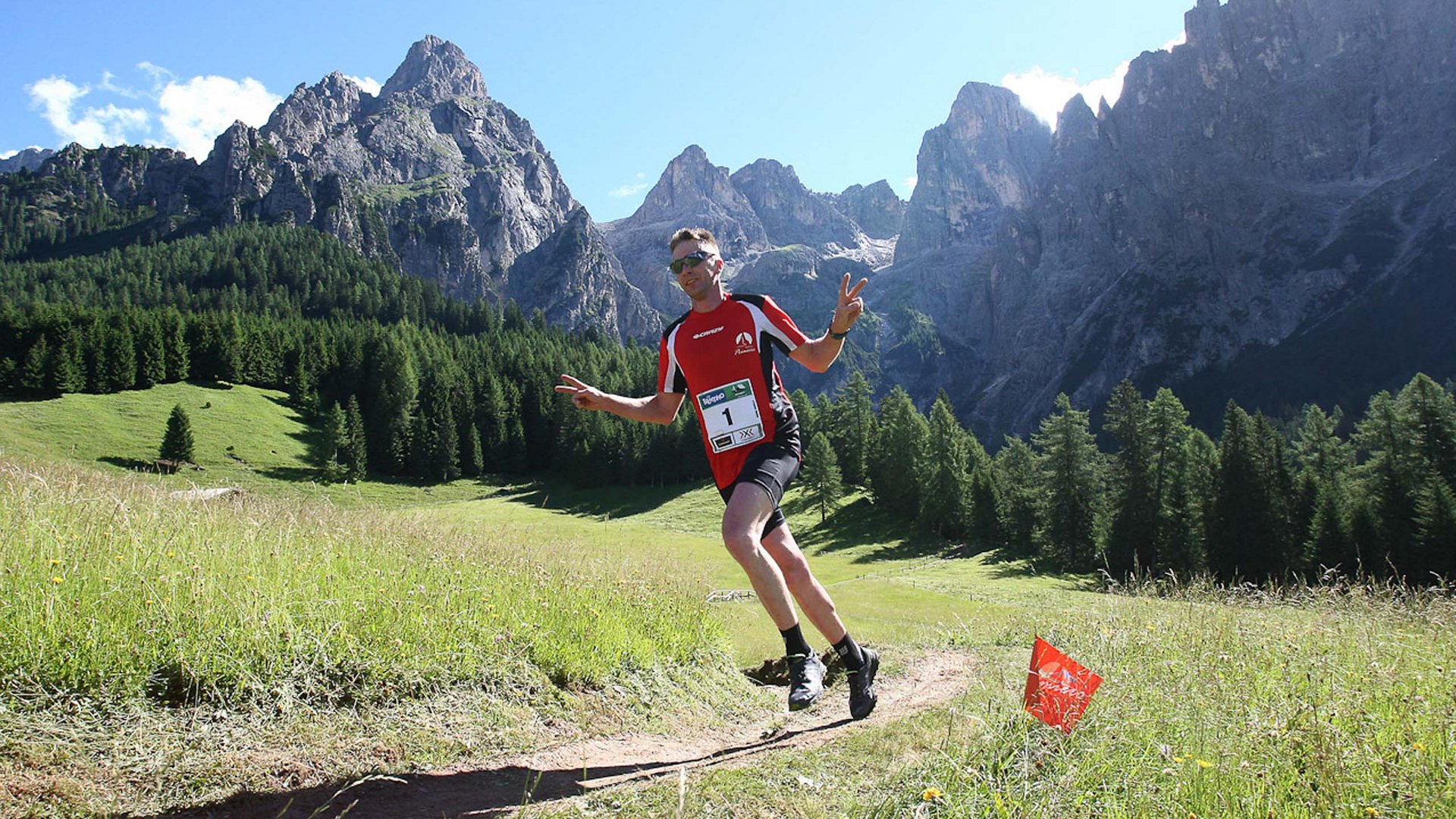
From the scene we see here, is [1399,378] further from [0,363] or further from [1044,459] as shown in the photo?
[0,363]

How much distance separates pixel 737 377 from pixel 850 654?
2305 mm

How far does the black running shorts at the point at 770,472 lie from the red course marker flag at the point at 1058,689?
194 centimetres

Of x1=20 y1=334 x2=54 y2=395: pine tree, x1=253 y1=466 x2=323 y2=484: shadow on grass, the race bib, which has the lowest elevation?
the race bib

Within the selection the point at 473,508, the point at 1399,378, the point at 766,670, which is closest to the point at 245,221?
the point at 473,508

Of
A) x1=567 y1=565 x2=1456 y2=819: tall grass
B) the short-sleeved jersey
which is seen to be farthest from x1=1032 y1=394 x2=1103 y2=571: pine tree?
the short-sleeved jersey

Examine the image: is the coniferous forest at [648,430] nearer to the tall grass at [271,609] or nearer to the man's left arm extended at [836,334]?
the man's left arm extended at [836,334]

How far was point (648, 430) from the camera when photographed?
267 ft

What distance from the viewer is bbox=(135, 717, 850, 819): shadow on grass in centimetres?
350

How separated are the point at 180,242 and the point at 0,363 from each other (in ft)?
410

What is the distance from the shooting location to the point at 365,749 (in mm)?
4309

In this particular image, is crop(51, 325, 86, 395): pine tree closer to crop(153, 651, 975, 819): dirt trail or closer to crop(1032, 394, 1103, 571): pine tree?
crop(1032, 394, 1103, 571): pine tree

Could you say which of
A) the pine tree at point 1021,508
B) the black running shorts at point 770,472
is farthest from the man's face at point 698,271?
the pine tree at point 1021,508

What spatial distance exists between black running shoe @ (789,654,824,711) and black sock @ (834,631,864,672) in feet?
0.66

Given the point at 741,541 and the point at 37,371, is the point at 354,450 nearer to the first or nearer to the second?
the point at 37,371
